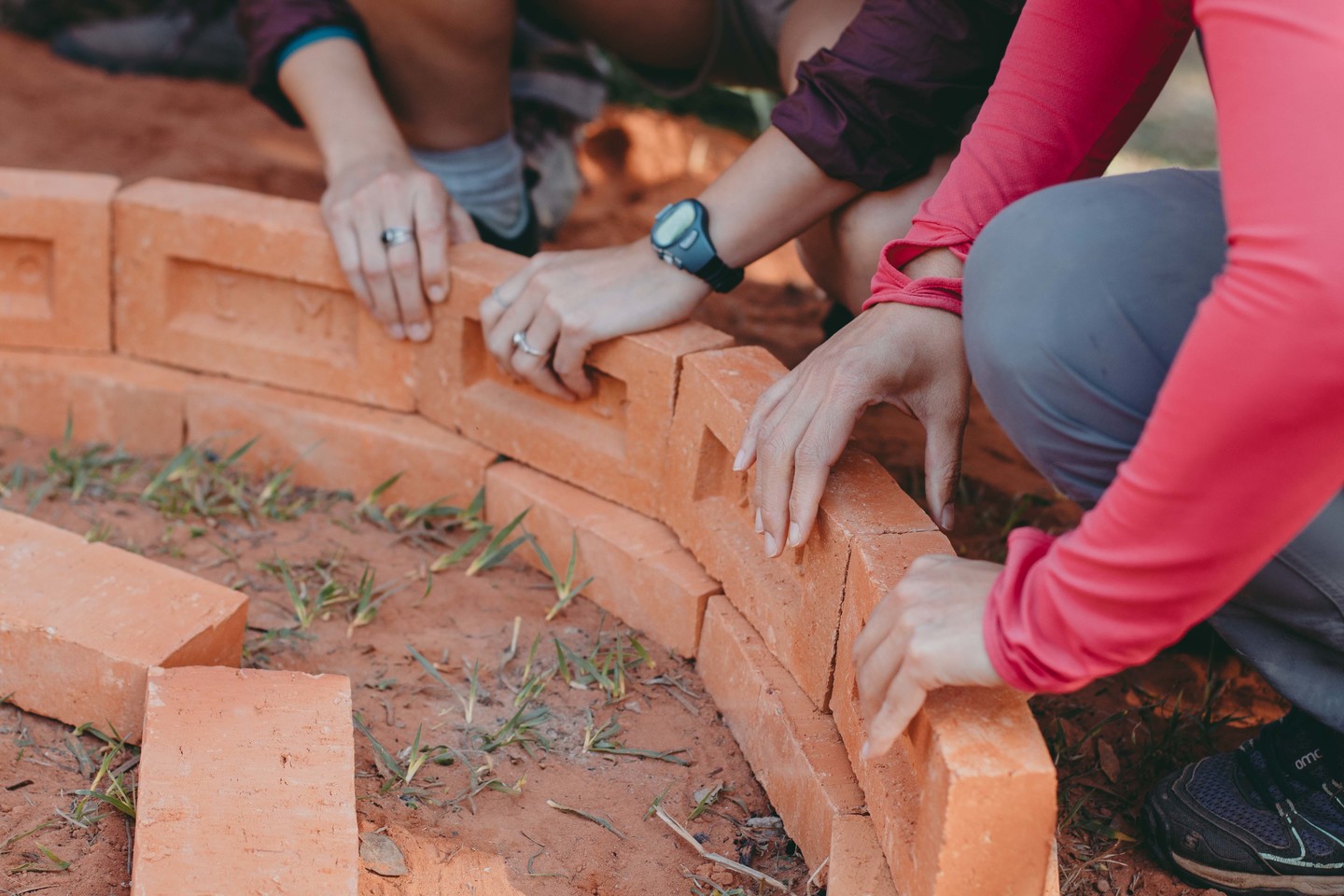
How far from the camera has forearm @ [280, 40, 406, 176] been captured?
2641mm

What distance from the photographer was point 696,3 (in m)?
2.88

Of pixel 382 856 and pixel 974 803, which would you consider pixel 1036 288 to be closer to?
pixel 974 803

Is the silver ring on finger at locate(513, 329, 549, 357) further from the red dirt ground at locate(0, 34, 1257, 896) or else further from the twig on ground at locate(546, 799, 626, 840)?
the twig on ground at locate(546, 799, 626, 840)

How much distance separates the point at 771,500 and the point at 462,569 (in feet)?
2.89

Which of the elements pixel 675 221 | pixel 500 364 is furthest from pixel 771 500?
pixel 500 364

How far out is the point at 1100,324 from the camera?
1434 millimetres

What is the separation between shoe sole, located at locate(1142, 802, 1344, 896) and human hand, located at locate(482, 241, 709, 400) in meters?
1.18

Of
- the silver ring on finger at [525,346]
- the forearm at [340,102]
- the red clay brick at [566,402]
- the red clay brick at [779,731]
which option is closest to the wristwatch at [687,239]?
the red clay brick at [566,402]

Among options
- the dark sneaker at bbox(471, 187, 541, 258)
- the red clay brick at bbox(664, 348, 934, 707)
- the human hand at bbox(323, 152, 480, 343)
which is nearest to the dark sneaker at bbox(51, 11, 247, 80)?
the dark sneaker at bbox(471, 187, 541, 258)

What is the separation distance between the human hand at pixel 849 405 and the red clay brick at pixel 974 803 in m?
0.24

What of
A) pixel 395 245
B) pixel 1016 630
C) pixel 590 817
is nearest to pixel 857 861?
pixel 590 817

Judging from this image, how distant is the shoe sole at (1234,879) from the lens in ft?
5.78

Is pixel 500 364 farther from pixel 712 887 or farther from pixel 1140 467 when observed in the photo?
pixel 1140 467

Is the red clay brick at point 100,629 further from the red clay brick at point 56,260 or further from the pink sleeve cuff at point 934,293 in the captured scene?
the pink sleeve cuff at point 934,293
